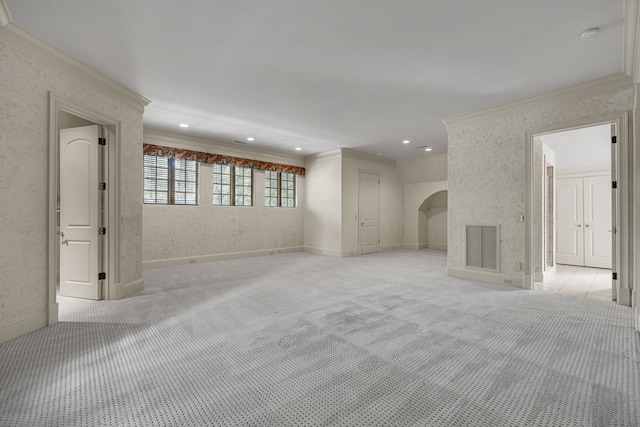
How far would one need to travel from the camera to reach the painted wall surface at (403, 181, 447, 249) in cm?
984

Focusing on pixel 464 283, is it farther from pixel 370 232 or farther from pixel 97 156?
pixel 97 156

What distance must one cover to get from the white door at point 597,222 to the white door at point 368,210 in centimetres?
497

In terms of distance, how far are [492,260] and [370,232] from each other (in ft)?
14.3

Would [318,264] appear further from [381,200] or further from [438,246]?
[438,246]

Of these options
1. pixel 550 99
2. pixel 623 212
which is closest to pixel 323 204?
pixel 550 99

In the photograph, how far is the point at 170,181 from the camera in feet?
22.5

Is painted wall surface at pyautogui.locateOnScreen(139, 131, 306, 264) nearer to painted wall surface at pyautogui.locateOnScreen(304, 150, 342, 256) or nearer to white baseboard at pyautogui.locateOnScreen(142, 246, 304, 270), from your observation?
white baseboard at pyautogui.locateOnScreen(142, 246, 304, 270)

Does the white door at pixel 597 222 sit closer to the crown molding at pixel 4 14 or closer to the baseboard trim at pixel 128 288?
the baseboard trim at pixel 128 288

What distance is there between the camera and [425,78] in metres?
4.00

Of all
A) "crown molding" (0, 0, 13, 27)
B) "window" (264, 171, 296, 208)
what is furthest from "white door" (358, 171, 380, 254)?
"crown molding" (0, 0, 13, 27)

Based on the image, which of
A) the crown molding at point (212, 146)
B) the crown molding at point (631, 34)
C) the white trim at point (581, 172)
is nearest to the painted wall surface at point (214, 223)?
the crown molding at point (212, 146)

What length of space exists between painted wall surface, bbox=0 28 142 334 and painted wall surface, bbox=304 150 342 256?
239 inches

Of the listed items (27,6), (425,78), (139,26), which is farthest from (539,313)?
(27,6)

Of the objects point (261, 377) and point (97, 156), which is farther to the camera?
point (97, 156)
